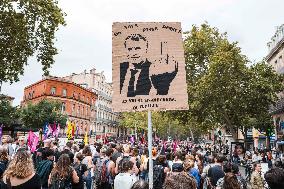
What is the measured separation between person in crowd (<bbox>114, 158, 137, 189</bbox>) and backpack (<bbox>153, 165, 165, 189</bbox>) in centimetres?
171

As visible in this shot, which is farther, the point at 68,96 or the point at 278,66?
the point at 68,96

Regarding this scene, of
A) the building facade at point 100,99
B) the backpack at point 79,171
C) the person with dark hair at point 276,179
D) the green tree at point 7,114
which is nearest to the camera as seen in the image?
the person with dark hair at point 276,179

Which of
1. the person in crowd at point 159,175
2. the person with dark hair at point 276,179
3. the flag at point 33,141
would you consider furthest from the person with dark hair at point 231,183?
the flag at point 33,141

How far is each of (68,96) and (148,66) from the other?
2500 inches

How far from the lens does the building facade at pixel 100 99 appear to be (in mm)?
76500

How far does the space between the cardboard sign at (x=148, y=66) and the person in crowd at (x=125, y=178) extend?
4.74ft

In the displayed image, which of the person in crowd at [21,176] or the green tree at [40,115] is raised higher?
the green tree at [40,115]

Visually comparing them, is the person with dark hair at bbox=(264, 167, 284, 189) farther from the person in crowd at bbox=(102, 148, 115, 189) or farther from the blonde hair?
the person in crowd at bbox=(102, 148, 115, 189)

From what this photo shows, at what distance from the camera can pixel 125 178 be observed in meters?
6.06

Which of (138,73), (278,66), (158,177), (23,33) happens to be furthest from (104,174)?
(278,66)

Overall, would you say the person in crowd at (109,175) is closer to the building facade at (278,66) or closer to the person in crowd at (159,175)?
the person in crowd at (159,175)

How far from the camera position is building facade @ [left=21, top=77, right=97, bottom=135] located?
214ft

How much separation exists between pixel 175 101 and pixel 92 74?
236 ft

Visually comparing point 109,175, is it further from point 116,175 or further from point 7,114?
point 7,114
